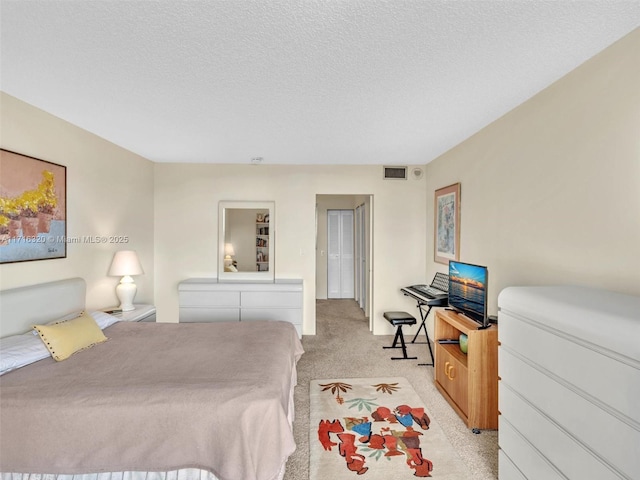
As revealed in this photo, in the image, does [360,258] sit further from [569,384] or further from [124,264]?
[569,384]

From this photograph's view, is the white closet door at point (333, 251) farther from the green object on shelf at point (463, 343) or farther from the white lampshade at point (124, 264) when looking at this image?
the green object on shelf at point (463, 343)

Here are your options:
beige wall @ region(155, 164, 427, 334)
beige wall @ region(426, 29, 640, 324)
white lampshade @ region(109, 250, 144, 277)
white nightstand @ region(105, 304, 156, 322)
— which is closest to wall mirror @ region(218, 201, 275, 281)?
beige wall @ region(155, 164, 427, 334)

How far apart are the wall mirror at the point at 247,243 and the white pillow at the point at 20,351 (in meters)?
2.45

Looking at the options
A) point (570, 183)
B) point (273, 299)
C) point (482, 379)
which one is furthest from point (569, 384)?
point (273, 299)

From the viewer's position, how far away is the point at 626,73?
5.14ft

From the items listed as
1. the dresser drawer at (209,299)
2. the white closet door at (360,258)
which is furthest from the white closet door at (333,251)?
the dresser drawer at (209,299)

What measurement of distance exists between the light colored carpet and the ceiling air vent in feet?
7.85

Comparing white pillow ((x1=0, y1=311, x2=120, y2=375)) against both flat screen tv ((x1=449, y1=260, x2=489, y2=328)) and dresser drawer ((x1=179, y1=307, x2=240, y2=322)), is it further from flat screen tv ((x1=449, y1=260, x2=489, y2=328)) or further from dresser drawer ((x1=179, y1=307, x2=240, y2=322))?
flat screen tv ((x1=449, y1=260, x2=489, y2=328))

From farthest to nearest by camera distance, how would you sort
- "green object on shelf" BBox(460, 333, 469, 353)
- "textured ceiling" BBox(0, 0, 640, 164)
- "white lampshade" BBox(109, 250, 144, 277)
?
"white lampshade" BBox(109, 250, 144, 277), "green object on shelf" BBox(460, 333, 469, 353), "textured ceiling" BBox(0, 0, 640, 164)

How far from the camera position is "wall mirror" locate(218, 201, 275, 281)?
14.7 feet

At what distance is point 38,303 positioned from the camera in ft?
7.79

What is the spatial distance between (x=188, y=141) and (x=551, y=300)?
141 inches

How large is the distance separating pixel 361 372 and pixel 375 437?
1.06 m

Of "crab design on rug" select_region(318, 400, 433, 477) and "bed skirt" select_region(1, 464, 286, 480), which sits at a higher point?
"bed skirt" select_region(1, 464, 286, 480)
